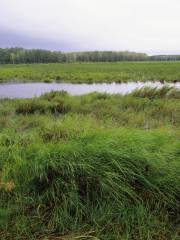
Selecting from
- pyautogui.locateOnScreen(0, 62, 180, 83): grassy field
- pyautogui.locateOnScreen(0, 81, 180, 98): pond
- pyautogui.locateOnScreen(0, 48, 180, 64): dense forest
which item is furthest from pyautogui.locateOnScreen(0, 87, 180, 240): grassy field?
pyautogui.locateOnScreen(0, 48, 180, 64): dense forest

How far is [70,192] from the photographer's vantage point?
8.68ft

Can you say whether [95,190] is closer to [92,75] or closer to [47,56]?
[92,75]

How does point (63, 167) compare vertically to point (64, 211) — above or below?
above

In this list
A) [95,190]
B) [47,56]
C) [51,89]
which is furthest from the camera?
[47,56]

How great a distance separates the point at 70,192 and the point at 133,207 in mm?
674

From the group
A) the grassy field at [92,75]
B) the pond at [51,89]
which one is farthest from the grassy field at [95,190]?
the grassy field at [92,75]

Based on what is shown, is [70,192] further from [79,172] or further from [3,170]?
[3,170]

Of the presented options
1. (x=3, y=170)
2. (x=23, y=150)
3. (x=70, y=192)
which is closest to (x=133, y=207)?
(x=70, y=192)

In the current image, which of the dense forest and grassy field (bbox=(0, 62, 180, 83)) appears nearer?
grassy field (bbox=(0, 62, 180, 83))

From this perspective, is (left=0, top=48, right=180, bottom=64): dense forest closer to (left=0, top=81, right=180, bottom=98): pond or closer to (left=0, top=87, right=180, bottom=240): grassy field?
(left=0, top=81, right=180, bottom=98): pond

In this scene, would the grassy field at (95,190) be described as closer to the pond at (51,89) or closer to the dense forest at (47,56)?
the pond at (51,89)

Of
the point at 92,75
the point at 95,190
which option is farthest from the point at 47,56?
the point at 95,190

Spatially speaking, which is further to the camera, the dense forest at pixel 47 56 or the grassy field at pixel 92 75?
the dense forest at pixel 47 56

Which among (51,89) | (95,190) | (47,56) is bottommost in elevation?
(95,190)
